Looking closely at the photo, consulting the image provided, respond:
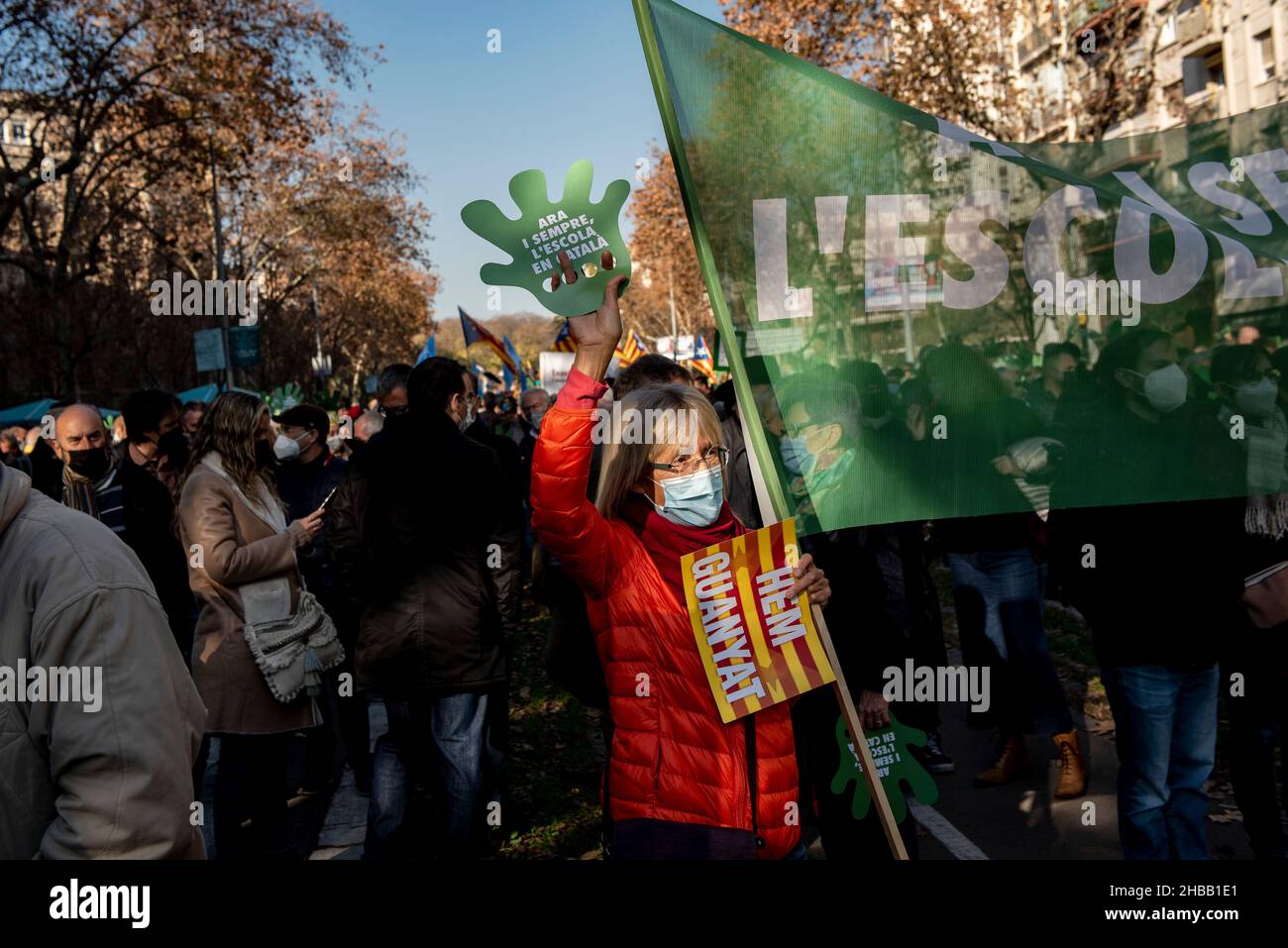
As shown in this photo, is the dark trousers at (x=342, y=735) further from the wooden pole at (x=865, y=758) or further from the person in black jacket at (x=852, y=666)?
the wooden pole at (x=865, y=758)

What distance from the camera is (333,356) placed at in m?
61.7

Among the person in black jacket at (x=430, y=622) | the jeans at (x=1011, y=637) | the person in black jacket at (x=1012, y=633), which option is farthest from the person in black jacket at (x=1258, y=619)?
the person in black jacket at (x=430, y=622)

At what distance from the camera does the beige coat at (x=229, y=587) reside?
4.10m

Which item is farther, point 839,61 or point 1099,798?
point 839,61

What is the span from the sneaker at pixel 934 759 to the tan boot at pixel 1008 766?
18cm

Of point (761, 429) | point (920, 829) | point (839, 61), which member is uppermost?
point (839, 61)

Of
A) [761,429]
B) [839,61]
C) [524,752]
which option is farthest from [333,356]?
[761,429]

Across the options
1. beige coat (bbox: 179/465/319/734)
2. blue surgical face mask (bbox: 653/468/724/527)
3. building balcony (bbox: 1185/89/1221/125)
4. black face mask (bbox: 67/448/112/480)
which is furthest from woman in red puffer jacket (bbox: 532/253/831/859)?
building balcony (bbox: 1185/89/1221/125)

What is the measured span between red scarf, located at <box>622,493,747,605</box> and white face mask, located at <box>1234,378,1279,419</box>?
1299 mm

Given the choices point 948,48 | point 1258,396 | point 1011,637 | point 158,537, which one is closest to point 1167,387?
point 1258,396
